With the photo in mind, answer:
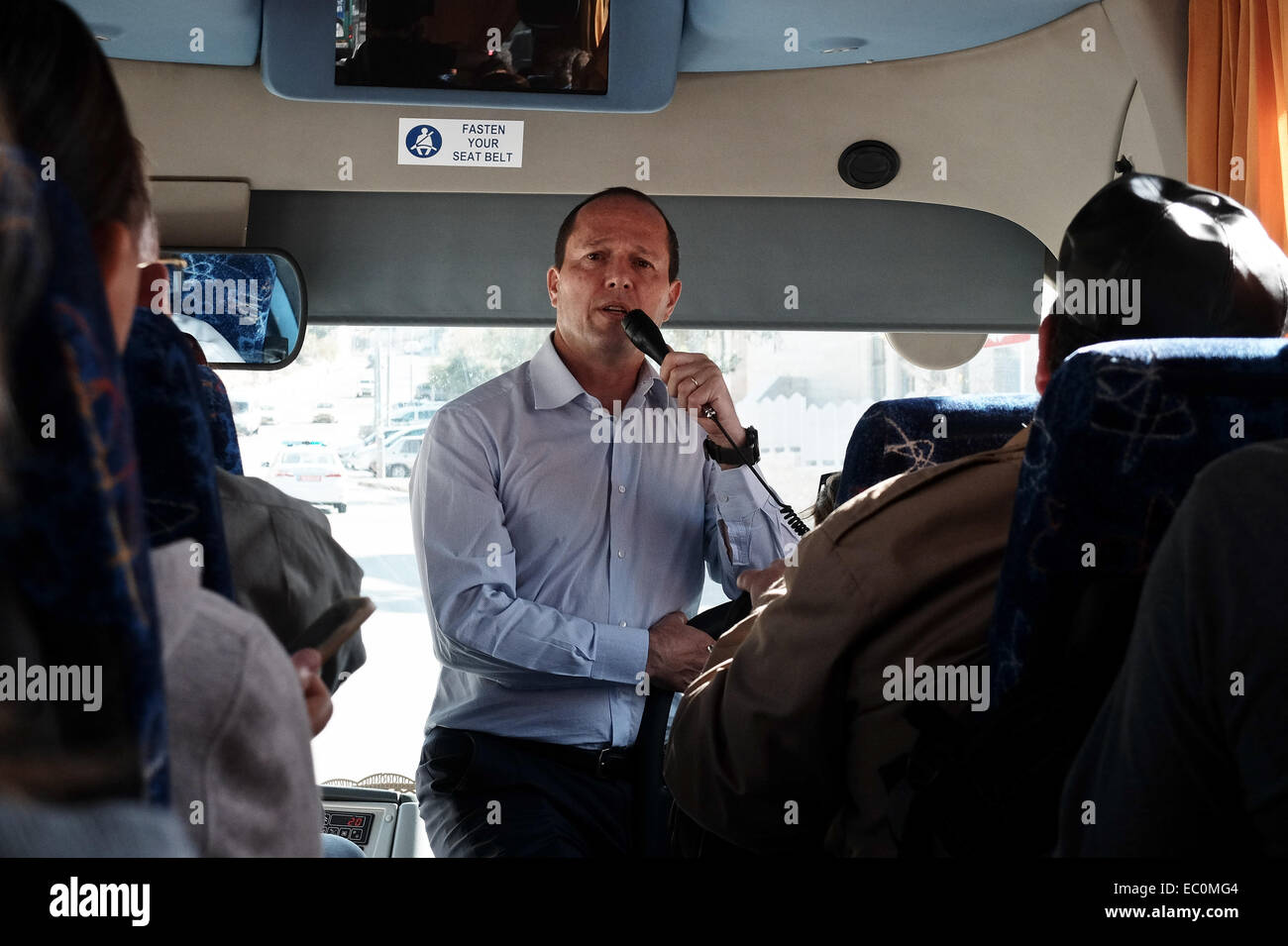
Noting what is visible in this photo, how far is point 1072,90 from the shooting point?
252 cm

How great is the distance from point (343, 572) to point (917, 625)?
0.62 metres

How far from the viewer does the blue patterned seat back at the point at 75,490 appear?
19.8 inches

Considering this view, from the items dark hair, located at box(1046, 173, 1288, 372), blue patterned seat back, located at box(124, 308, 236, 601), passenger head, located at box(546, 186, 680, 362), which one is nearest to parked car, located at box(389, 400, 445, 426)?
passenger head, located at box(546, 186, 680, 362)

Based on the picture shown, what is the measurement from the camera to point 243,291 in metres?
2.39

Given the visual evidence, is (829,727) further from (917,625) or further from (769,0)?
(769,0)

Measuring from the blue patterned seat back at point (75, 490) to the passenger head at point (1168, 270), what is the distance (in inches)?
35.6

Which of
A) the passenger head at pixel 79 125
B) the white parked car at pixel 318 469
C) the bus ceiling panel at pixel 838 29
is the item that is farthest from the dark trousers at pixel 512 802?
the bus ceiling panel at pixel 838 29

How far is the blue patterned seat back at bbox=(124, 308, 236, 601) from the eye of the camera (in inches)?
25.2

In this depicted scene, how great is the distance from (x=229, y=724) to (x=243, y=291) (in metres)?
1.96

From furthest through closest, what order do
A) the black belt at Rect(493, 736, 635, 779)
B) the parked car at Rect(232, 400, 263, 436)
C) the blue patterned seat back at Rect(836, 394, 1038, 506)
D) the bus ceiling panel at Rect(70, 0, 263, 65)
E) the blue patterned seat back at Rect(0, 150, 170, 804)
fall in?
the parked car at Rect(232, 400, 263, 436), the bus ceiling panel at Rect(70, 0, 263, 65), the black belt at Rect(493, 736, 635, 779), the blue patterned seat back at Rect(836, 394, 1038, 506), the blue patterned seat back at Rect(0, 150, 170, 804)

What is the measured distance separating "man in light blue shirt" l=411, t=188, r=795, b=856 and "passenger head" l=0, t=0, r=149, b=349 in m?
1.33

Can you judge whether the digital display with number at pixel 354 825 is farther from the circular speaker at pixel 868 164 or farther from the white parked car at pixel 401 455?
the circular speaker at pixel 868 164

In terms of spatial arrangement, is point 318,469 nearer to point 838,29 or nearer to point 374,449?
point 374,449

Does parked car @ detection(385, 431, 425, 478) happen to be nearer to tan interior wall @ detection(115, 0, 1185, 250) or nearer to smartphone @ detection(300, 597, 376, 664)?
tan interior wall @ detection(115, 0, 1185, 250)
